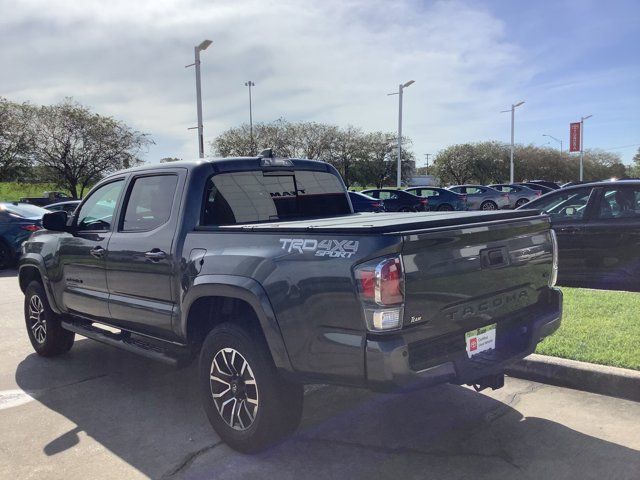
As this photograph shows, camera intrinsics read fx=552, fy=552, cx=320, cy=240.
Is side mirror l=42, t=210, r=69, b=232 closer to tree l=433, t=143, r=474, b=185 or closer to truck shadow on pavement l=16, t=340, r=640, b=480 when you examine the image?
truck shadow on pavement l=16, t=340, r=640, b=480

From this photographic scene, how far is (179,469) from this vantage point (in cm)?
333

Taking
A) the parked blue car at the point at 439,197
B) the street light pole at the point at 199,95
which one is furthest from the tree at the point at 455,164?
the street light pole at the point at 199,95

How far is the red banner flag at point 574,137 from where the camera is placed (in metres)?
60.6

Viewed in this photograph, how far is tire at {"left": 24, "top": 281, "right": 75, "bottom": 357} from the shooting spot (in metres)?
5.53

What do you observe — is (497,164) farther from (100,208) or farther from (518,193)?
(100,208)

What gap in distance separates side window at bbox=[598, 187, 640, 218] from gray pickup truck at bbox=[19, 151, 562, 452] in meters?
4.54

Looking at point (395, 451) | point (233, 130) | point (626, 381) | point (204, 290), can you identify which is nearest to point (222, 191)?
point (204, 290)

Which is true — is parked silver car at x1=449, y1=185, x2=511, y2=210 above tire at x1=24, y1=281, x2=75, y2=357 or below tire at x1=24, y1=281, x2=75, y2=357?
above

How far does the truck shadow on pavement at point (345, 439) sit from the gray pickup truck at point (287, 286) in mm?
312

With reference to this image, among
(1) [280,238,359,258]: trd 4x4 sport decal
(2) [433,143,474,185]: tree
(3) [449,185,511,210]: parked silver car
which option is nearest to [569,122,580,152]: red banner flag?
(2) [433,143,474,185]: tree

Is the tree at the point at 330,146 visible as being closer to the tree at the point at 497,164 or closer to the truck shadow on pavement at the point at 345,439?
the tree at the point at 497,164

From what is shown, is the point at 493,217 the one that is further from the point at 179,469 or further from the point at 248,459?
the point at 179,469

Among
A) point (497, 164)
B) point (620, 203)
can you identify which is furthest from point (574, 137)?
point (620, 203)

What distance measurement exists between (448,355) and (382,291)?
2.01 ft
